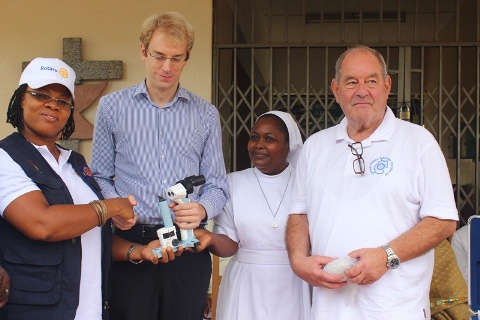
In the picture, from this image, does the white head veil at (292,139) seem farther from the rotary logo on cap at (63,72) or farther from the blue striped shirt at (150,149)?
the rotary logo on cap at (63,72)

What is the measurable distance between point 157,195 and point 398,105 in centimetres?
299

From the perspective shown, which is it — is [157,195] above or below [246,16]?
below

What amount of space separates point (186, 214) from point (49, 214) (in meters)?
0.59

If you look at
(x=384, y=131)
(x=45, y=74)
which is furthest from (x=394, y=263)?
(x=45, y=74)

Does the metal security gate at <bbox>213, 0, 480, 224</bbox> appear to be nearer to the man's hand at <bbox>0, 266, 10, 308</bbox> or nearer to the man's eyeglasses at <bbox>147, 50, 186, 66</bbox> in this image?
the man's eyeglasses at <bbox>147, 50, 186, 66</bbox>

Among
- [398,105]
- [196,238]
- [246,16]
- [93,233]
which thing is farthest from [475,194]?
[93,233]

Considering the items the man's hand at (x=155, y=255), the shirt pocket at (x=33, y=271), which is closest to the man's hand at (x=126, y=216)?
the man's hand at (x=155, y=255)

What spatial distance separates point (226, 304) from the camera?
3047 millimetres

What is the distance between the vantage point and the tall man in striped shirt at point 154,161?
2.54 metres

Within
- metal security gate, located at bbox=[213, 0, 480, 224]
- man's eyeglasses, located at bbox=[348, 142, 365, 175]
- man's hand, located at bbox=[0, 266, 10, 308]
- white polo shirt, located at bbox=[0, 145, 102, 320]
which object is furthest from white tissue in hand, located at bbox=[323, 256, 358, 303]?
metal security gate, located at bbox=[213, 0, 480, 224]

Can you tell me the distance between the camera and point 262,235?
2975 mm

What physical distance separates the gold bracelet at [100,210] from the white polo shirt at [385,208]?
0.95m

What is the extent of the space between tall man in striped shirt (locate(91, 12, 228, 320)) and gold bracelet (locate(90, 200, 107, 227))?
1.24ft

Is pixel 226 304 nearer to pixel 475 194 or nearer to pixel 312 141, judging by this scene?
pixel 312 141
